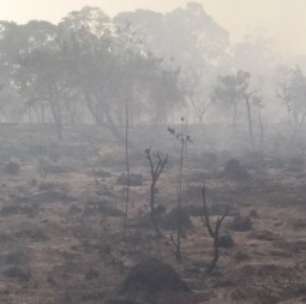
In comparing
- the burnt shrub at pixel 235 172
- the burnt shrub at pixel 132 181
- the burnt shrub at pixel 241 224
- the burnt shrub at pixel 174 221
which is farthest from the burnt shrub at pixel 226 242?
the burnt shrub at pixel 235 172

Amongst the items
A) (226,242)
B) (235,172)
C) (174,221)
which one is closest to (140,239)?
(174,221)

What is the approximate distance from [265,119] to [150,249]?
7892 cm

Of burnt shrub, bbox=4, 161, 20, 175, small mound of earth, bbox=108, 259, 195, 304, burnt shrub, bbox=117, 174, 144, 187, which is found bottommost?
small mound of earth, bbox=108, 259, 195, 304

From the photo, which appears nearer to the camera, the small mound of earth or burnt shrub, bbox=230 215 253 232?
the small mound of earth

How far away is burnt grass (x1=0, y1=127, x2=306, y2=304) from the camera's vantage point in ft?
67.6

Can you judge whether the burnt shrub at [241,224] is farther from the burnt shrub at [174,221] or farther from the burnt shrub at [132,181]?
the burnt shrub at [132,181]

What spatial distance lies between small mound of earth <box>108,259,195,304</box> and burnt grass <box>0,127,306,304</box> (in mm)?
41

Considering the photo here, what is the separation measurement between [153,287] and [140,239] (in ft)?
24.1

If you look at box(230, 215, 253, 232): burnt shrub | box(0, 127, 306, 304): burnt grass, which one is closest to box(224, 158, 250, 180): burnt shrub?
box(0, 127, 306, 304): burnt grass

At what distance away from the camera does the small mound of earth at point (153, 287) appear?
19531 millimetres

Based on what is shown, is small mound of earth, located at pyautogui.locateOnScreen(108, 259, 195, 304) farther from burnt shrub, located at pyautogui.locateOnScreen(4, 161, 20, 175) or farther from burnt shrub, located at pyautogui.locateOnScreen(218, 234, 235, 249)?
burnt shrub, located at pyautogui.locateOnScreen(4, 161, 20, 175)

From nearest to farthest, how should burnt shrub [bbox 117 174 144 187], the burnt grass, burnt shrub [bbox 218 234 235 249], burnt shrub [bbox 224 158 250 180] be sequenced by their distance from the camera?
the burnt grass < burnt shrub [bbox 218 234 235 249] < burnt shrub [bbox 117 174 144 187] < burnt shrub [bbox 224 158 250 180]

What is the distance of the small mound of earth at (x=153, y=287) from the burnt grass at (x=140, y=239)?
41 millimetres

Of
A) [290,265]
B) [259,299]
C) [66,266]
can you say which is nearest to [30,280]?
[66,266]
